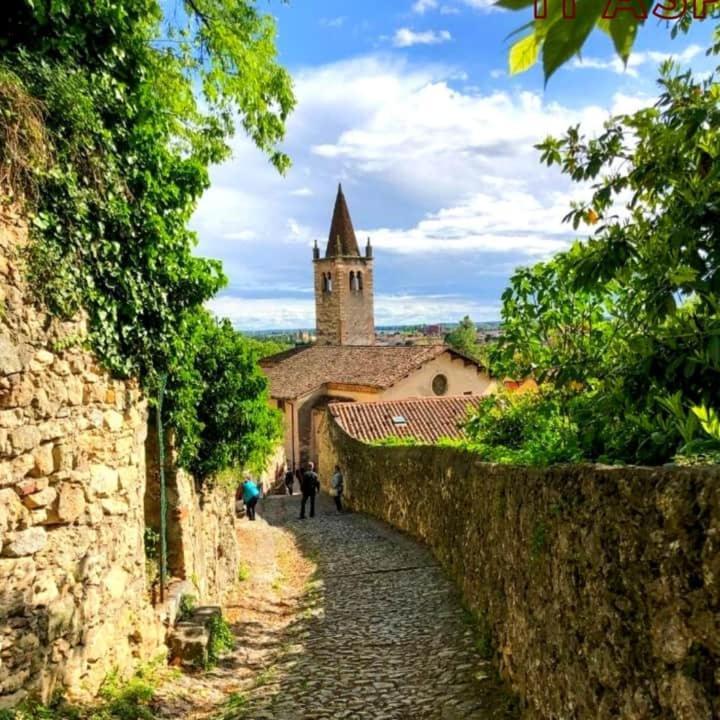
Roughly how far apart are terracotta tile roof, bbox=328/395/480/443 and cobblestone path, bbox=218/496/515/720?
11583 millimetres

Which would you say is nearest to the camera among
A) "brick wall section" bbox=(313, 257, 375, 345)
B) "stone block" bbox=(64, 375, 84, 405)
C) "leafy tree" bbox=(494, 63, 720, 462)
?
"leafy tree" bbox=(494, 63, 720, 462)

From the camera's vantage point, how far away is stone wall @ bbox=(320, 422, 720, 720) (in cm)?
241

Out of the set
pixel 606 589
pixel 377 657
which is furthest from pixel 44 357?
pixel 377 657

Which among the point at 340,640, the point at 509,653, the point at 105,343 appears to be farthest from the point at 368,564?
the point at 105,343

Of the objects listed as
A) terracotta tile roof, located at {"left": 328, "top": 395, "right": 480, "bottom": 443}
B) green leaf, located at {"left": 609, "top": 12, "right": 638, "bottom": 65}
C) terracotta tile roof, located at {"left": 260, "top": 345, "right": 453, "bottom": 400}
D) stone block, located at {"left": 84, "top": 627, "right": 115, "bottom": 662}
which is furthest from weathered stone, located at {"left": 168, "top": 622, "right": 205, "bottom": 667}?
terracotta tile roof, located at {"left": 260, "top": 345, "right": 453, "bottom": 400}

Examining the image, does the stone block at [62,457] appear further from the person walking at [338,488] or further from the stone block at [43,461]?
the person walking at [338,488]

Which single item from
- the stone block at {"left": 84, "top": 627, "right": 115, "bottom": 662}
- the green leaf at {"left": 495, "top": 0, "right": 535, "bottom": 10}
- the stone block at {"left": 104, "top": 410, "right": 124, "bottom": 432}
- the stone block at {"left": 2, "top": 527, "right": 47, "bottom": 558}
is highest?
the green leaf at {"left": 495, "top": 0, "right": 535, "bottom": 10}

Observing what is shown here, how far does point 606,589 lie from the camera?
325 centimetres

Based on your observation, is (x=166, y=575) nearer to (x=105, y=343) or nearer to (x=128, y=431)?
Result: (x=128, y=431)

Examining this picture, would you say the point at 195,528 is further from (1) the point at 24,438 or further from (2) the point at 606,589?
(2) the point at 606,589

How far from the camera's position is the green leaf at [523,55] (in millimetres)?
1283

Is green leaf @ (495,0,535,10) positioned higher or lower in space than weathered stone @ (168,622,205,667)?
higher

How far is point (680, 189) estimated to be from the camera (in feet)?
12.4

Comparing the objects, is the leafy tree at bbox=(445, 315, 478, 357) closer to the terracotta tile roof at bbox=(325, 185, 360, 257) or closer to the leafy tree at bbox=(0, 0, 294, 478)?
the terracotta tile roof at bbox=(325, 185, 360, 257)
